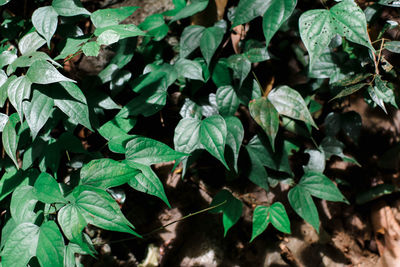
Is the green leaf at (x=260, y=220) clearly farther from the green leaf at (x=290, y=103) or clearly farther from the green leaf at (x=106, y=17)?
the green leaf at (x=106, y=17)

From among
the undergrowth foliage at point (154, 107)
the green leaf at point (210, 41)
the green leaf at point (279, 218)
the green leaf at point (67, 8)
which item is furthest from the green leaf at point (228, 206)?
the green leaf at point (67, 8)

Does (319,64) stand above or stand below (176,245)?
above

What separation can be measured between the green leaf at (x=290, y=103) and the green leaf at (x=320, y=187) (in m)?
0.27

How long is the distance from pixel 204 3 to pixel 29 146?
0.95m

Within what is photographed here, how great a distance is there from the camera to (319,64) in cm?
128

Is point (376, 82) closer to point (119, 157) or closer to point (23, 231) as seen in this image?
point (119, 157)

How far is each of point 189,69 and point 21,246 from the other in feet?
2.79

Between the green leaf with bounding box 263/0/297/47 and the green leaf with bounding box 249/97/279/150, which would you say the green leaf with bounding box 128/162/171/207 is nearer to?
the green leaf with bounding box 249/97/279/150

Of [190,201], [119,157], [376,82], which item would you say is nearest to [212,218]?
[190,201]

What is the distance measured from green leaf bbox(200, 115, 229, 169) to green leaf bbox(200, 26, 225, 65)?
270mm

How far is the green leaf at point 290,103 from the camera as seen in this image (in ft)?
3.90

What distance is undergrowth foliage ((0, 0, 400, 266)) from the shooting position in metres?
0.91

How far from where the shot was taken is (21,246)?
0.86 meters

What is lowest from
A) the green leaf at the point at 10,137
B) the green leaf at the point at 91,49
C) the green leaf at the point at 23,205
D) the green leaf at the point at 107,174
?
the green leaf at the point at 23,205
